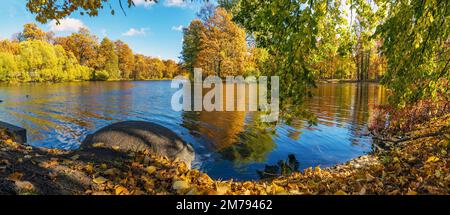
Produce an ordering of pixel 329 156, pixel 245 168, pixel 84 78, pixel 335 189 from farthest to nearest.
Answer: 1. pixel 84 78
2. pixel 329 156
3. pixel 245 168
4. pixel 335 189

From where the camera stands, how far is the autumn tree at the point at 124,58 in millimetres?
80125

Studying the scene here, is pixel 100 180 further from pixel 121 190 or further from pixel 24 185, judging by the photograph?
pixel 24 185

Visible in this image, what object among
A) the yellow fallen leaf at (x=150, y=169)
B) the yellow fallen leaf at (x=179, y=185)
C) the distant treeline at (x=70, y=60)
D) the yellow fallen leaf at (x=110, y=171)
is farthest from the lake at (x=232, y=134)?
the distant treeline at (x=70, y=60)

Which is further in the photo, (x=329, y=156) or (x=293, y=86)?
(x=329, y=156)

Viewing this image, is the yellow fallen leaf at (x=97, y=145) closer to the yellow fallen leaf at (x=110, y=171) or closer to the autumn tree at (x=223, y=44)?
the yellow fallen leaf at (x=110, y=171)

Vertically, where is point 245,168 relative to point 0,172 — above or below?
below

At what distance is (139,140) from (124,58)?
3263 inches

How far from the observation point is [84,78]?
5938 cm

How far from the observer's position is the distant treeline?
46469 mm

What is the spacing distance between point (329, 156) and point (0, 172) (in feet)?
25.5

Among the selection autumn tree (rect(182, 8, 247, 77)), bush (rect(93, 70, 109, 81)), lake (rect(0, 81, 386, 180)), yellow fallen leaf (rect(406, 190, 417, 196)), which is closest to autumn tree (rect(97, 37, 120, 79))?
bush (rect(93, 70, 109, 81))
